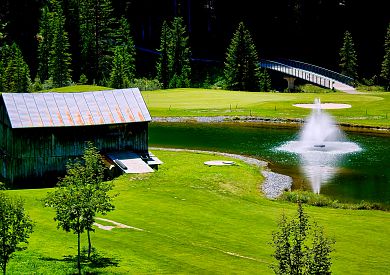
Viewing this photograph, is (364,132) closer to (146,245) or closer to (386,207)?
(386,207)

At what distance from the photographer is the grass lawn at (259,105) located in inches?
3799

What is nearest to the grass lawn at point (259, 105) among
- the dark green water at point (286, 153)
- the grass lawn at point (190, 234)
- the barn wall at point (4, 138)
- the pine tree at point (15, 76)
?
the dark green water at point (286, 153)

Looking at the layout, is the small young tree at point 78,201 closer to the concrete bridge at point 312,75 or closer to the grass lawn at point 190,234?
the grass lawn at point 190,234

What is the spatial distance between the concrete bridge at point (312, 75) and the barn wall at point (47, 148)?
76.0 meters

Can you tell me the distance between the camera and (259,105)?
105875 mm

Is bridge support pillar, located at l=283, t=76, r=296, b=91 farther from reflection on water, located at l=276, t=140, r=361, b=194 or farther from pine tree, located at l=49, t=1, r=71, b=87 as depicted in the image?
reflection on water, located at l=276, t=140, r=361, b=194

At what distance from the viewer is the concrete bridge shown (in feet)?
433

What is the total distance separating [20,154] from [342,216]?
25.1 meters

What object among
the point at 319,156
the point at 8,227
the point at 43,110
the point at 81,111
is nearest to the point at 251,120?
the point at 319,156

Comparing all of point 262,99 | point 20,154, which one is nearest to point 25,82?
point 262,99

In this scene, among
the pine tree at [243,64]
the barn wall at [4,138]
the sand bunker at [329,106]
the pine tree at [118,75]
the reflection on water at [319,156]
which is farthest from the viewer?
the pine tree at [243,64]

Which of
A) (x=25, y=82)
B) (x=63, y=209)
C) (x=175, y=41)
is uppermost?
(x=175, y=41)

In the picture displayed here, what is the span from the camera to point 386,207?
49.4 meters

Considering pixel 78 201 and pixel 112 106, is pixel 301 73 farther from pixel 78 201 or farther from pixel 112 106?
pixel 78 201
